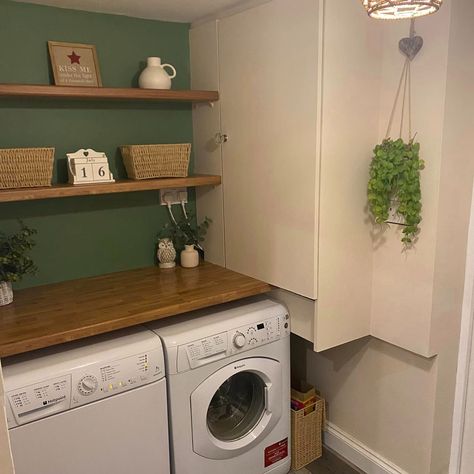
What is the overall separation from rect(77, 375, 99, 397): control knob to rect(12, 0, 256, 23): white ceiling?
1534 mm

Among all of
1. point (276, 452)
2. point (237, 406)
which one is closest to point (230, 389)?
point (237, 406)

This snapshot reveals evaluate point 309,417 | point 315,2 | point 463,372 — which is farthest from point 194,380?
point 315,2

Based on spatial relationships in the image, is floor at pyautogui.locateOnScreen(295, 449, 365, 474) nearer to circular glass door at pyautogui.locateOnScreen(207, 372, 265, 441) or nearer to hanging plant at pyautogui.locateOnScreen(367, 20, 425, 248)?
circular glass door at pyautogui.locateOnScreen(207, 372, 265, 441)

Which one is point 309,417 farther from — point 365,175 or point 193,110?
point 193,110

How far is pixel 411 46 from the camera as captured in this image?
1787 mm

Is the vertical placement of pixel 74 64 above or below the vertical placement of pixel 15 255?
above

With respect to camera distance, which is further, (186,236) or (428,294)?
(186,236)

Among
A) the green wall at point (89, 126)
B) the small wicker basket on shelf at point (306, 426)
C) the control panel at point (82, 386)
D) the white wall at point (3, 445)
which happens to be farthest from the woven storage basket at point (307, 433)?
the white wall at point (3, 445)

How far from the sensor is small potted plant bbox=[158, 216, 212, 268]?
2.54 meters

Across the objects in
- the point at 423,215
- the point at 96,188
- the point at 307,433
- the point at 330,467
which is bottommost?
the point at 330,467

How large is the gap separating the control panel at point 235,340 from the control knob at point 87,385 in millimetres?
337

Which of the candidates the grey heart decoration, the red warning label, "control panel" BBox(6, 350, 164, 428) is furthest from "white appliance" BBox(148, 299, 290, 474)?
the grey heart decoration

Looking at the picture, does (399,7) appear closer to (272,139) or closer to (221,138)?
(272,139)

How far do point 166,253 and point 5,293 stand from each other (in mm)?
788
